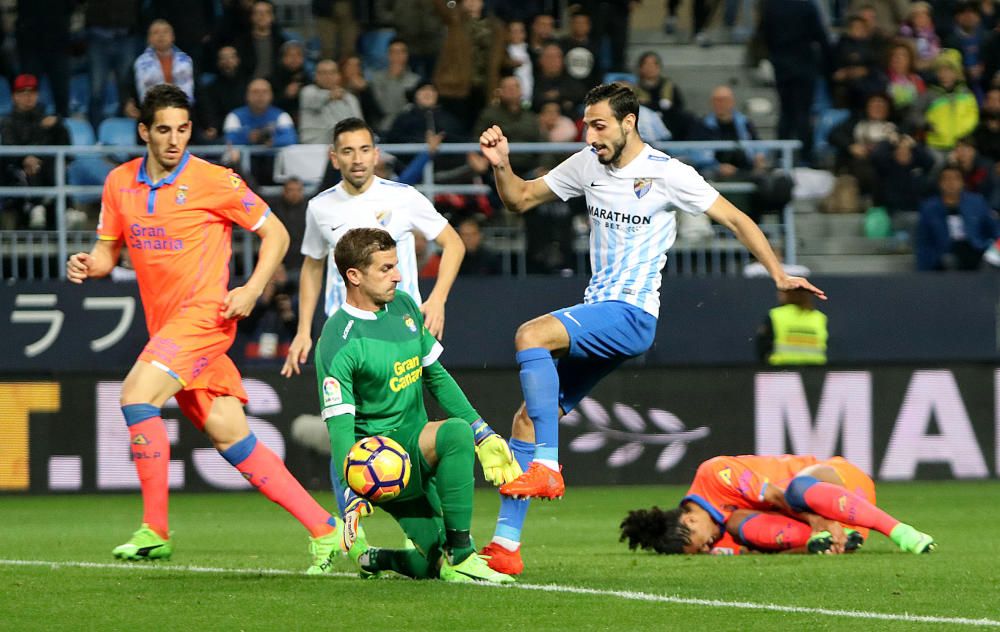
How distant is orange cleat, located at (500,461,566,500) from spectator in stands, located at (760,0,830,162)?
10770 mm

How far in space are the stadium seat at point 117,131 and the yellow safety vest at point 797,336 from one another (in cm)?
623

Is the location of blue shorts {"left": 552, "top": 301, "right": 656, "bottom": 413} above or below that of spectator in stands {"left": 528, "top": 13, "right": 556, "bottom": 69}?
below

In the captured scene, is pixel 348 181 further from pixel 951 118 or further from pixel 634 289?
pixel 951 118

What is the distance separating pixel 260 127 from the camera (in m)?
15.7

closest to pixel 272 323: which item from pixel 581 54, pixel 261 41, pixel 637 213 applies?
pixel 261 41

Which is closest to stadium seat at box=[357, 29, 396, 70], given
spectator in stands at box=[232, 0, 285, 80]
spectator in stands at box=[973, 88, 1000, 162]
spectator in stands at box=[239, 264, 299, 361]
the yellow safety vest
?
spectator in stands at box=[232, 0, 285, 80]

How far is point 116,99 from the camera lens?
1677cm

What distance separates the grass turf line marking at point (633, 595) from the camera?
610cm

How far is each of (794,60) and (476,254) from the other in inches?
173

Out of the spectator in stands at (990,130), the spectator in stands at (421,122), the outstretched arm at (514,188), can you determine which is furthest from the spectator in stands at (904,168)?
the outstretched arm at (514,188)

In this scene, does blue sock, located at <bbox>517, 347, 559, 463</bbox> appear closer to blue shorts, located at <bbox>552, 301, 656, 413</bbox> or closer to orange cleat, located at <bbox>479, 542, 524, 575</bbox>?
blue shorts, located at <bbox>552, 301, 656, 413</bbox>

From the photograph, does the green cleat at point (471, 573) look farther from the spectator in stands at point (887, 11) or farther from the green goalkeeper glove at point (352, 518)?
the spectator in stands at point (887, 11)

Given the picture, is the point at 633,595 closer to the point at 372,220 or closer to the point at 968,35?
the point at 372,220

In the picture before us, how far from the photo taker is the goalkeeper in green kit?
272 inches
